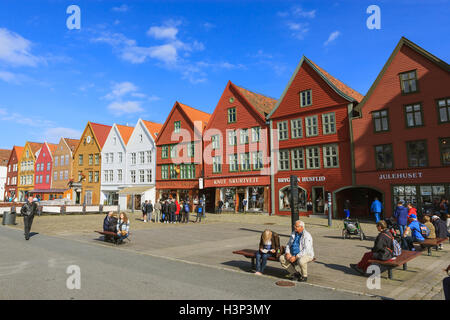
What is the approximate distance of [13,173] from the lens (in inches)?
2854

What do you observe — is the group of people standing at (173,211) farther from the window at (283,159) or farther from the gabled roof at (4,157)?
the gabled roof at (4,157)

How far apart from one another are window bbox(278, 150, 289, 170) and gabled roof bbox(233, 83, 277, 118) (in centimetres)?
449

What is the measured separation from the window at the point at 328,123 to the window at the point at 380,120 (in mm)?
3225

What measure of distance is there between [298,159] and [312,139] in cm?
224

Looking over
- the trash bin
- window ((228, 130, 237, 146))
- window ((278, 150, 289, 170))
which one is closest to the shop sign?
window ((278, 150, 289, 170))

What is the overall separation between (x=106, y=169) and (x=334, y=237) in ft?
136

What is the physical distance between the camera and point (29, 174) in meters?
66.2

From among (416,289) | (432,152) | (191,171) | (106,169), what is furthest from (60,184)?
(416,289)

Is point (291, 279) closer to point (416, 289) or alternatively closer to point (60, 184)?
point (416, 289)

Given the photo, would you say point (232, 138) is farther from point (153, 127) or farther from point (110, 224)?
point (110, 224)

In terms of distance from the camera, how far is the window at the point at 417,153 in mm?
23203

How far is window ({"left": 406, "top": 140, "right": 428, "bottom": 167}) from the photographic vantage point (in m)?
23.2

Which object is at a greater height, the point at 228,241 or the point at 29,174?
the point at 29,174

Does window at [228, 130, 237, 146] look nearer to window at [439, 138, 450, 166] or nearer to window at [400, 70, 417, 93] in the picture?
window at [400, 70, 417, 93]
